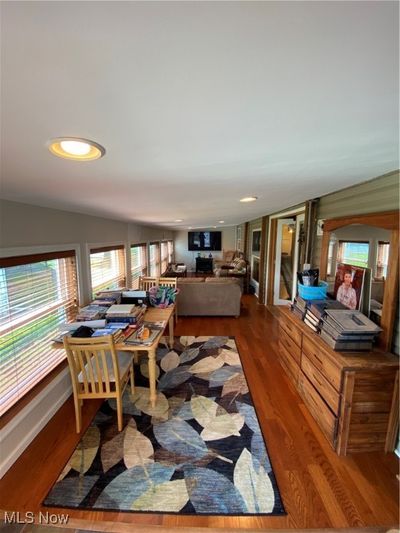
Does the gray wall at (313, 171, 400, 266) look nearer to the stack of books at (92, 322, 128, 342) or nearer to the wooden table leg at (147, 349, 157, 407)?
the wooden table leg at (147, 349, 157, 407)

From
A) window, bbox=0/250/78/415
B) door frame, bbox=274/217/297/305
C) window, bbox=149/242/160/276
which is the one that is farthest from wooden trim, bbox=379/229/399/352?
window, bbox=149/242/160/276

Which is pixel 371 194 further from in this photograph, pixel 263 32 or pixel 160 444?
pixel 160 444

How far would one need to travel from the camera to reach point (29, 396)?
192cm

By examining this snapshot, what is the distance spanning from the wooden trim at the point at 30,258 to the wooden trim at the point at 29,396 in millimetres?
1117

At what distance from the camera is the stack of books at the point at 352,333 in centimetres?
177

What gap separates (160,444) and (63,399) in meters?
1.21

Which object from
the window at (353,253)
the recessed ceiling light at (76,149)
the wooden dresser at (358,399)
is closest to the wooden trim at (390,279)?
the wooden dresser at (358,399)

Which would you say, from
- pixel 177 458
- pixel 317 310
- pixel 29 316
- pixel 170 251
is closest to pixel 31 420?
pixel 29 316

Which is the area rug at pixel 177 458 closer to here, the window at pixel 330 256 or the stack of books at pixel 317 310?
the stack of books at pixel 317 310

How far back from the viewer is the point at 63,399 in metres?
2.33

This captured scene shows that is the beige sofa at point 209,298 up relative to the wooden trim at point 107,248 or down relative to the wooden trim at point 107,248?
down

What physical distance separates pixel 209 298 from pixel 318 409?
2.89 m

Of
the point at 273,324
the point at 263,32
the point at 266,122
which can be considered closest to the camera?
the point at 263,32

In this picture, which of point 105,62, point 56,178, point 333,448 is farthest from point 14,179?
point 333,448
